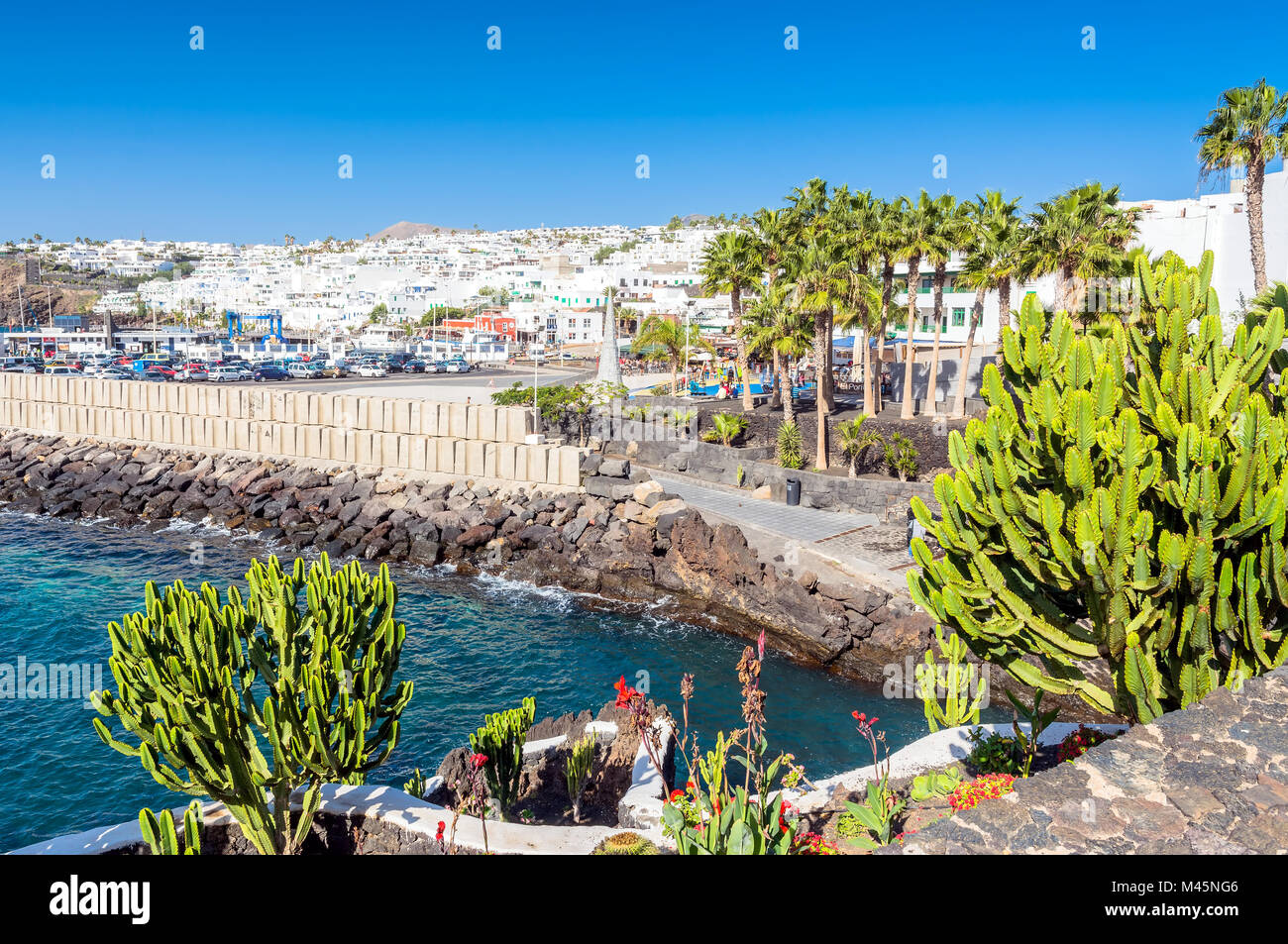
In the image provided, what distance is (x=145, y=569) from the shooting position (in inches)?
1065

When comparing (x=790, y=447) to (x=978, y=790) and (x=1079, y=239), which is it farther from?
(x=978, y=790)

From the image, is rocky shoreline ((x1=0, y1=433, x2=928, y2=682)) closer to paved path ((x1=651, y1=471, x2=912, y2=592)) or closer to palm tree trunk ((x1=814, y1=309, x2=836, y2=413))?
paved path ((x1=651, y1=471, x2=912, y2=592))

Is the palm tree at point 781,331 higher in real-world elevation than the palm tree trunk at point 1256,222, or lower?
lower

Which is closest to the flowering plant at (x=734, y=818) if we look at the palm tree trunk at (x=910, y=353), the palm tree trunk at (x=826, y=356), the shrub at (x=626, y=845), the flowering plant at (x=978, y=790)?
the shrub at (x=626, y=845)

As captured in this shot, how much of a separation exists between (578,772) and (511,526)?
→ 692 inches

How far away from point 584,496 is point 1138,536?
2260 centimetres

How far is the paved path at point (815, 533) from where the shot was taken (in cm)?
2267

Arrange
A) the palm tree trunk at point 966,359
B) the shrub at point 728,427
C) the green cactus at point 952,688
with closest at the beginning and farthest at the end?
1. the green cactus at point 952,688
2. the shrub at point 728,427
3. the palm tree trunk at point 966,359

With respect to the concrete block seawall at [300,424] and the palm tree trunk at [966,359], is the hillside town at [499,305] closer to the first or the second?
the palm tree trunk at [966,359]

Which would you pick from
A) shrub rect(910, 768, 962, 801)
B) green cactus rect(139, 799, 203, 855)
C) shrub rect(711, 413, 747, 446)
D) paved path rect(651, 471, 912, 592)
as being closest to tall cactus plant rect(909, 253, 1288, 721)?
shrub rect(910, 768, 962, 801)

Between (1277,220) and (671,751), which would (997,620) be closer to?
(671,751)

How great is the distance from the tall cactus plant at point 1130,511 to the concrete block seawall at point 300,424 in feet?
70.4

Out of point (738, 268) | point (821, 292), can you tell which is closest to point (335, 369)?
point (738, 268)

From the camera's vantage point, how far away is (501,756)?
36.4 feet
